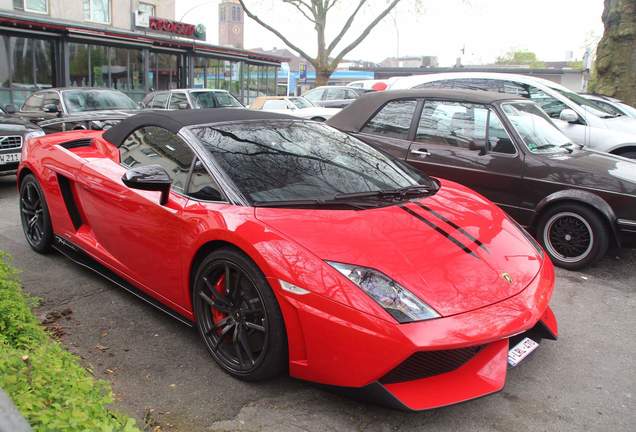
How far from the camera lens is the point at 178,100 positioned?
13781mm

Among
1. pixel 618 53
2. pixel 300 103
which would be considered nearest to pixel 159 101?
pixel 300 103

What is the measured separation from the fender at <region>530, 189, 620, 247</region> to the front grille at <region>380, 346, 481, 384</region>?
2.86m

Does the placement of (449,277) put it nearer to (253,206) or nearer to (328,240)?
(328,240)

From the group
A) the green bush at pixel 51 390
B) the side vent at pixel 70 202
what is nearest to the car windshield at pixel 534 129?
the side vent at pixel 70 202

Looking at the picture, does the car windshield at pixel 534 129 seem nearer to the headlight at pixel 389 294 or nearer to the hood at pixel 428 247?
the hood at pixel 428 247

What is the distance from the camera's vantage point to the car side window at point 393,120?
5840 mm

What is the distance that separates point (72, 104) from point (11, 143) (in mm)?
3209

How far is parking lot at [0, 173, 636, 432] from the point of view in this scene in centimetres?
252

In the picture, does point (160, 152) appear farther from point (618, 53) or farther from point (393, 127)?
point (618, 53)

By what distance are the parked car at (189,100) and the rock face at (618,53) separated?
827 cm

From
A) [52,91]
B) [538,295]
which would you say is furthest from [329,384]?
[52,91]

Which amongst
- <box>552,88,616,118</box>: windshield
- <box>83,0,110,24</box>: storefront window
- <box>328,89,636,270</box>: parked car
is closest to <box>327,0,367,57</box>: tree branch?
<box>83,0,110,24</box>: storefront window

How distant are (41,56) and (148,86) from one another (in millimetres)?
5109

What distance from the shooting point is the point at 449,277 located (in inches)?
101
